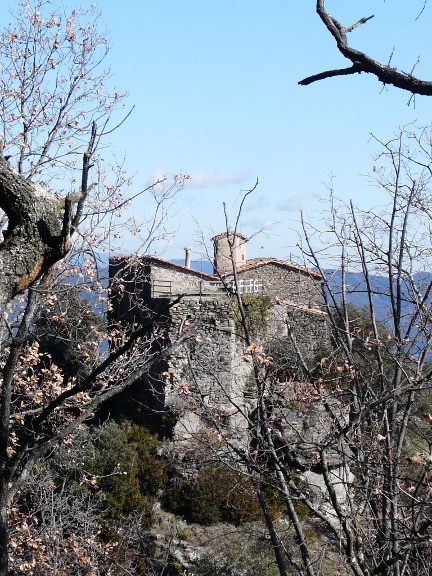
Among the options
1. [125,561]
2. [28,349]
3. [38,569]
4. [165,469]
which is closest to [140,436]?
[165,469]

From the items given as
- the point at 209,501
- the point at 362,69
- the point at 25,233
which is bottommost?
the point at 209,501

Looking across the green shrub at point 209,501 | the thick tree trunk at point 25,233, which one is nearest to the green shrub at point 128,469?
the green shrub at point 209,501

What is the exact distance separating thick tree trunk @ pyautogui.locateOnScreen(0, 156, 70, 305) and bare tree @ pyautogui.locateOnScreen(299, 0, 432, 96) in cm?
114

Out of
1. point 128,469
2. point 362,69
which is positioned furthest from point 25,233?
point 128,469

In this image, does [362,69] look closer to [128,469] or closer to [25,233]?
[25,233]

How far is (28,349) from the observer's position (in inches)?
333

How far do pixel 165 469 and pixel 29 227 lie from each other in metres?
14.1

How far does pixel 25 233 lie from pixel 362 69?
139cm

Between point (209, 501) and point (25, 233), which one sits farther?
point (209, 501)

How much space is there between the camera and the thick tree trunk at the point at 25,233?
258 cm

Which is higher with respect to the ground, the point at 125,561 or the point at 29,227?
the point at 29,227

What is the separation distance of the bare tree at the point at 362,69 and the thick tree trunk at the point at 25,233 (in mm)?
1141

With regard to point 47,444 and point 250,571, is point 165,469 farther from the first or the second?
point 47,444

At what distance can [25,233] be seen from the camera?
2.65m
